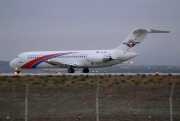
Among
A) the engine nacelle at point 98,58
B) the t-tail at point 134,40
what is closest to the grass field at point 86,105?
the t-tail at point 134,40

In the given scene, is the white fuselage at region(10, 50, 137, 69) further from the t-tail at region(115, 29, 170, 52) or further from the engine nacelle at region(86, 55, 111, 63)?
the t-tail at region(115, 29, 170, 52)

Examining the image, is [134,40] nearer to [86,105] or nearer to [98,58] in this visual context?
[98,58]

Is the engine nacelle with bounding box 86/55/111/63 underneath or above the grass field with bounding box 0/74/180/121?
above

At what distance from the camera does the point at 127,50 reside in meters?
45.2

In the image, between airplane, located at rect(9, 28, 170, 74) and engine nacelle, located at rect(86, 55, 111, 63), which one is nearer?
airplane, located at rect(9, 28, 170, 74)

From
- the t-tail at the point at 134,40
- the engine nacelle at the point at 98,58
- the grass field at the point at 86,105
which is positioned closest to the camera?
the grass field at the point at 86,105

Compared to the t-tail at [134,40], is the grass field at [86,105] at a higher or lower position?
lower

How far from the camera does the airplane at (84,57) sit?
4525cm

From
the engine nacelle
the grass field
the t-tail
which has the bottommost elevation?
the grass field

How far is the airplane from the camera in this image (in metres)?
45.2

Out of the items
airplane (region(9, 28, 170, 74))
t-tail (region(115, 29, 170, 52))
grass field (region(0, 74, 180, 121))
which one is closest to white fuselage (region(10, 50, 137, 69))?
airplane (region(9, 28, 170, 74))

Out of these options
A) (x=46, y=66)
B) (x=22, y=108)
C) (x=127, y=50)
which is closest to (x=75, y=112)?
(x=22, y=108)

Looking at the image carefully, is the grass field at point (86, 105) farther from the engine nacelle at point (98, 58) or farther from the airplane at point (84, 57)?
the engine nacelle at point (98, 58)

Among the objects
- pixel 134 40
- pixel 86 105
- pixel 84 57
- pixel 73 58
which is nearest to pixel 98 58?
pixel 84 57
